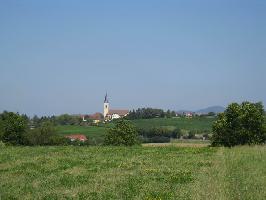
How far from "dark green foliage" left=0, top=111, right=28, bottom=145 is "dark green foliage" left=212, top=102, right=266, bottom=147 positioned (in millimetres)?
26835

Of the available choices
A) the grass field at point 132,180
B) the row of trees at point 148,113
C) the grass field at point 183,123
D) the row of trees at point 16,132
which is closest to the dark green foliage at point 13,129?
the row of trees at point 16,132

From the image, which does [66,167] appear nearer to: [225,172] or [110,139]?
[225,172]

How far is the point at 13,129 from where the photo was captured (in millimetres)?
62719

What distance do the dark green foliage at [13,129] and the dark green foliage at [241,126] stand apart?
26835mm

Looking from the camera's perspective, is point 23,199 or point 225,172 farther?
point 225,172

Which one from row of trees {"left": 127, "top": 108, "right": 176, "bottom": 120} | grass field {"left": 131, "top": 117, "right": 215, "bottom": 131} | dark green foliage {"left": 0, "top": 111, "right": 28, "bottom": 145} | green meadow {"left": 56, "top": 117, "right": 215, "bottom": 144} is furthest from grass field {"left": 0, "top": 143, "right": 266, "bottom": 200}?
row of trees {"left": 127, "top": 108, "right": 176, "bottom": 120}

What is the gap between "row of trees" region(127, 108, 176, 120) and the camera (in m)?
139

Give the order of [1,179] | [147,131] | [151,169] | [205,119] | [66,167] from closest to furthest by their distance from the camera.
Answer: [1,179]
[151,169]
[66,167]
[147,131]
[205,119]

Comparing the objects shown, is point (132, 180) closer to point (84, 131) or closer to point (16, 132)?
point (16, 132)

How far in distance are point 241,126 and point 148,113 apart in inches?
3650

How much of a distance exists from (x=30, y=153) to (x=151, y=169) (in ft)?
43.7

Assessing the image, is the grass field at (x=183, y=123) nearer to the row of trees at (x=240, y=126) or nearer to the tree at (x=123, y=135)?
the tree at (x=123, y=135)

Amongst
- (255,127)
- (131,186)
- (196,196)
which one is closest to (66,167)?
(131,186)

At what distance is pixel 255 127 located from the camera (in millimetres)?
48312
